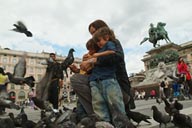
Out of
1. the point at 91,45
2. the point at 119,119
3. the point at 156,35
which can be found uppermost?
the point at 156,35

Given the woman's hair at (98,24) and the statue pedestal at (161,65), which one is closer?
the woman's hair at (98,24)

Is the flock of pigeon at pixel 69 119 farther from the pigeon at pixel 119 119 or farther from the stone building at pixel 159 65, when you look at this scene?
the stone building at pixel 159 65

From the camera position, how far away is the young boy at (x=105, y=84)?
3.42 m

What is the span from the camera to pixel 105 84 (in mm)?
3477

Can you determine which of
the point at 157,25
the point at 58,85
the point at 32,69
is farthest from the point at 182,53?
the point at 58,85

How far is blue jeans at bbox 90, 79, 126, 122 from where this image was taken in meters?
3.40

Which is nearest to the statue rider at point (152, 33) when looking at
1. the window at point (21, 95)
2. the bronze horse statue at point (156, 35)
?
the bronze horse statue at point (156, 35)

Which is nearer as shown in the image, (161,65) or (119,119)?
(119,119)

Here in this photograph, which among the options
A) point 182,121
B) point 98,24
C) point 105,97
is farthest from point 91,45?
point 182,121

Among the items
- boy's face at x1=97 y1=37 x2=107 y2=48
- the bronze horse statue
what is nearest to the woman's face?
boy's face at x1=97 y1=37 x2=107 y2=48

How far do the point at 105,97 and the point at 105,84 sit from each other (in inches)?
8.7

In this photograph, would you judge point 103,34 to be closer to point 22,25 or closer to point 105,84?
point 105,84

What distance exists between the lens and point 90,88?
3705mm

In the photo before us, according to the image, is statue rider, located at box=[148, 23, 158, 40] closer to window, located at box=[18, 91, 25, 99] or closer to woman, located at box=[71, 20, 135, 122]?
woman, located at box=[71, 20, 135, 122]
